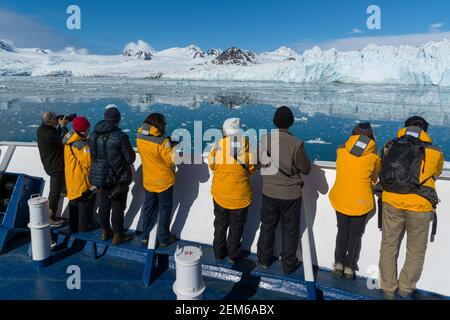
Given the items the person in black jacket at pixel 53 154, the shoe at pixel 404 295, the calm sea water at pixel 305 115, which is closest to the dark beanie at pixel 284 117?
the shoe at pixel 404 295

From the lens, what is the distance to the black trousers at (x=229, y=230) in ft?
8.19

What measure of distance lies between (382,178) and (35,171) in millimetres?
3498

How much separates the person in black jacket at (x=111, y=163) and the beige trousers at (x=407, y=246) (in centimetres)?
202

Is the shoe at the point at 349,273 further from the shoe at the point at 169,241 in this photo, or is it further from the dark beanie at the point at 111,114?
the dark beanie at the point at 111,114

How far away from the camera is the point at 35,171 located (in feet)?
11.9

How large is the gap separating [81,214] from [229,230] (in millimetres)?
1468

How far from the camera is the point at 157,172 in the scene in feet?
8.79

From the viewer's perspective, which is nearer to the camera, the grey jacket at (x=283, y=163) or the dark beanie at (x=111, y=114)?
the grey jacket at (x=283, y=163)

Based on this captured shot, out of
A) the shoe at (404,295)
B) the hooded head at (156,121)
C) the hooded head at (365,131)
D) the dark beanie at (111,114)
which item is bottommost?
the shoe at (404,295)

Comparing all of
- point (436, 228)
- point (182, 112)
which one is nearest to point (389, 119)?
point (182, 112)

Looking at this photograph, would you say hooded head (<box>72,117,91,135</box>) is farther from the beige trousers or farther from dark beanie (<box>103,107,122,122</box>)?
the beige trousers

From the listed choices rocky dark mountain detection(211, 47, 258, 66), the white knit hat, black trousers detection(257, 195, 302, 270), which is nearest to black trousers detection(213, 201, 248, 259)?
black trousers detection(257, 195, 302, 270)

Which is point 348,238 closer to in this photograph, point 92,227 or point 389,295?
point 389,295
